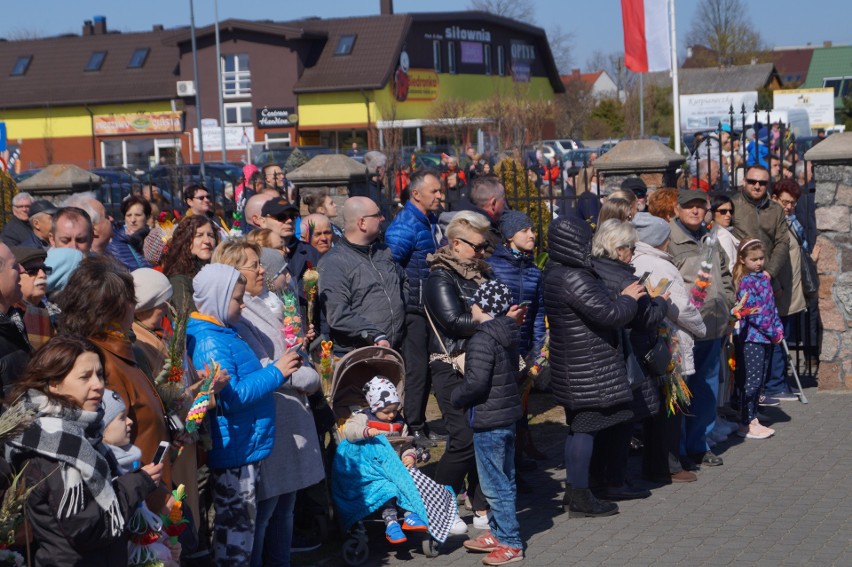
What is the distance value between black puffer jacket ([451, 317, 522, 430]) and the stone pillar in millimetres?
5151

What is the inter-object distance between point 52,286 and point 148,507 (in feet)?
6.40

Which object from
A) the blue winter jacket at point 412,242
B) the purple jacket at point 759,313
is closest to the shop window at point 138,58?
the blue winter jacket at point 412,242

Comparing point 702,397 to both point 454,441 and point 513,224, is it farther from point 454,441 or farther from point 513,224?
point 454,441

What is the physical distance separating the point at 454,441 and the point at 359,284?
4.56ft

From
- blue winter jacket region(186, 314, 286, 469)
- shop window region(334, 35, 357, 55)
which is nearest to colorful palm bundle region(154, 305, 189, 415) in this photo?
blue winter jacket region(186, 314, 286, 469)

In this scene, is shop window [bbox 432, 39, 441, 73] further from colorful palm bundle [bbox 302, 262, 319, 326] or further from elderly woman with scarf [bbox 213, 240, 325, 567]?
elderly woman with scarf [bbox 213, 240, 325, 567]

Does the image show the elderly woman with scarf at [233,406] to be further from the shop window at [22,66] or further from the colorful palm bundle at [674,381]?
the shop window at [22,66]

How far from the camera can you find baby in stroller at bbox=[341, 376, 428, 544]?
6.64 metres

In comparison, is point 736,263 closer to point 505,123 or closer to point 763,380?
point 763,380

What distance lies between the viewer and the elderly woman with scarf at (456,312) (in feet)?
22.5

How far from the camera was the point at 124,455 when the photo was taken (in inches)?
179

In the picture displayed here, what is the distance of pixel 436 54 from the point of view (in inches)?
2255

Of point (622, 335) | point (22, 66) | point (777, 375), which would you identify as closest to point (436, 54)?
point (22, 66)

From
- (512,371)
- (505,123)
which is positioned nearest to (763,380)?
(512,371)
